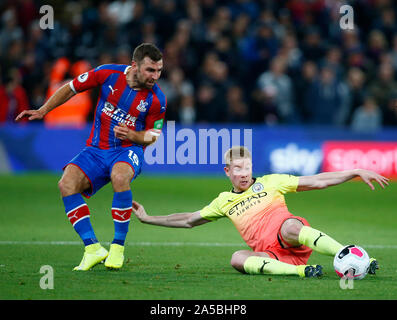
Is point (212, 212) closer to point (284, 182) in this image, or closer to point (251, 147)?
point (284, 182)

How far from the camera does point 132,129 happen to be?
767 cm

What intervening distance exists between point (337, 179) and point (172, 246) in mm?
2928

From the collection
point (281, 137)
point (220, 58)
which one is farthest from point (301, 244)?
point (220, 58)

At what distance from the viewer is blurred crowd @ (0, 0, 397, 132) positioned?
57.3ft

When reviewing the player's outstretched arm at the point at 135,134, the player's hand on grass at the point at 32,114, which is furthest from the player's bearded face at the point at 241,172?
the player's hand on grass at the point at 32,114

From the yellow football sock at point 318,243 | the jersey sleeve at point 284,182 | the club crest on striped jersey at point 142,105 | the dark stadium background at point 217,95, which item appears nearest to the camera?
the yellow football sock at point 318,243

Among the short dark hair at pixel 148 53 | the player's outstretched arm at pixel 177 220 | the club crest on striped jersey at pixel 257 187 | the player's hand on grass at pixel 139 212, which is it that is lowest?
the player's outstretched arm at pixel 177 220

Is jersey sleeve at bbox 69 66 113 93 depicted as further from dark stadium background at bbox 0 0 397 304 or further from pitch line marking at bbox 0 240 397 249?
dark stadium background at bbox 0 0 397 304

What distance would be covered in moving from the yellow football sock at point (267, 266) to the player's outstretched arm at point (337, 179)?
710 mm

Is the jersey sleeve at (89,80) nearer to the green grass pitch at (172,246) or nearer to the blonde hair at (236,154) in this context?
the blonde hair at (236,154)

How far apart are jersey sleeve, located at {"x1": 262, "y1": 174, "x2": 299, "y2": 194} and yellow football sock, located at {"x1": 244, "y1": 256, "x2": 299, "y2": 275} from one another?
685 millimetres

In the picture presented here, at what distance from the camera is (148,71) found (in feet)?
24.5

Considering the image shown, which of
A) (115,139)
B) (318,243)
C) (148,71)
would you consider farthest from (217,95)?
(318,243)

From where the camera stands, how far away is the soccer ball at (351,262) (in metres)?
6.46
